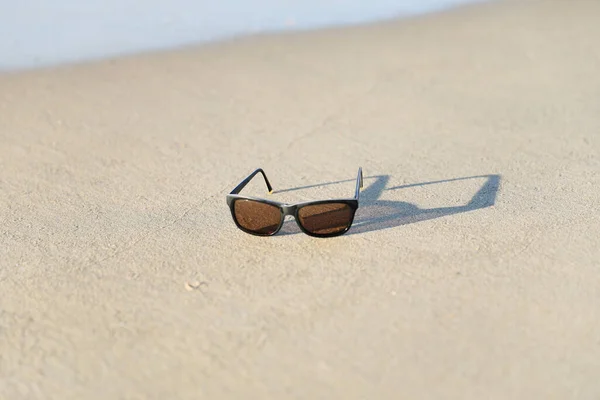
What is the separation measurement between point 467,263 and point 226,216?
2.61 feet

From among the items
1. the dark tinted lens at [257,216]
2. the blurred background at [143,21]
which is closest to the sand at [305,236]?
the dark tinted lens at [257,216]

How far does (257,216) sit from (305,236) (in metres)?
0.17

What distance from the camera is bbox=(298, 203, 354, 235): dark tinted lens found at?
2195mm

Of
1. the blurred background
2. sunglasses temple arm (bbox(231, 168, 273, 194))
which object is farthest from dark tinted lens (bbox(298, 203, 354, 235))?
the blurred background

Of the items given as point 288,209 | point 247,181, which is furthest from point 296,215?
point 247,181

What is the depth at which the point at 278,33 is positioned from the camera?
4.56 m

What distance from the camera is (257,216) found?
88.7 inches

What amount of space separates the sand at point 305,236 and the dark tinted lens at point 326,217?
2.4 inches

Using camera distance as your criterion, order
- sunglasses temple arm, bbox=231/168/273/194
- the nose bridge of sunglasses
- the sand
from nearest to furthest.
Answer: the sand, the nose bridge of sunglasses, sunglasses temple arm, bbox=231/168/273/194

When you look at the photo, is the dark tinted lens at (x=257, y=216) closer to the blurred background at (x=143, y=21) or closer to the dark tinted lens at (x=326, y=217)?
the dark tinted lens at (x=326, y=217)

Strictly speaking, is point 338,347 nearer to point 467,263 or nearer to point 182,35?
point 467,263

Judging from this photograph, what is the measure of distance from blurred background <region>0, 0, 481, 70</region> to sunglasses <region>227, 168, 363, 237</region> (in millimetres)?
2326

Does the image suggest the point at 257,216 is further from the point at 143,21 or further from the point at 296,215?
the point at 143,21

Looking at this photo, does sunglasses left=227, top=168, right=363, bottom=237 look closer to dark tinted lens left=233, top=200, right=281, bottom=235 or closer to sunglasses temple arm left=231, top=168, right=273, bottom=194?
dark tinted lens left=233, top=200, right=281, bottom=235
